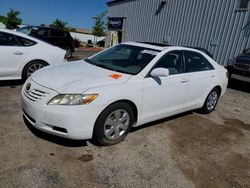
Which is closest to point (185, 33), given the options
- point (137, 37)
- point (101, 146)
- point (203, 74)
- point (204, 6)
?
point (204, 6)

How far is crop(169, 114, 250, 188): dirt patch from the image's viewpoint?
2.81 meters

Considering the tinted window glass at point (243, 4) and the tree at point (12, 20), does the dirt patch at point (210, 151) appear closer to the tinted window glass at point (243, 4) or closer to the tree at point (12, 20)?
the tinted window glass at point (243, 4)

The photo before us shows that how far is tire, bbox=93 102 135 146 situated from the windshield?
63 cm

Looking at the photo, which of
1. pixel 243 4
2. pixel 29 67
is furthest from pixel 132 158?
pixel 243 4

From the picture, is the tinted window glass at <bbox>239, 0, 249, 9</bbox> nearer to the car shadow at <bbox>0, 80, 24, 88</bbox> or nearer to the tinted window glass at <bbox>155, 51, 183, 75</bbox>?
the tinted window glass at <bbox>155, 51, 183, 75</bbox>

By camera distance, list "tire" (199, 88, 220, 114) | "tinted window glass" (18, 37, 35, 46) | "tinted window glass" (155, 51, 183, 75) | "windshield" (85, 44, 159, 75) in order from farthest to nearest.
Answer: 1. "tinted window glass" (18, 37, 35, 46)
2. "tire" (199, 88, 220, 114)
3. "tinted window glass" (155, 51, 183, 75)
4. "windshield" (85, 44, 159, 75)

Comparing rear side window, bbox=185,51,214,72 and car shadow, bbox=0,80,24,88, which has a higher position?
rear side window, bbox=185,51,214,72

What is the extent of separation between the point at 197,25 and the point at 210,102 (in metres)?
9.75

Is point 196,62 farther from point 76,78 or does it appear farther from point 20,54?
point 20,54

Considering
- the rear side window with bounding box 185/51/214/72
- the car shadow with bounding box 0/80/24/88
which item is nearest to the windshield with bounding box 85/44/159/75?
the rear side window with bounding box 185/51/214/72

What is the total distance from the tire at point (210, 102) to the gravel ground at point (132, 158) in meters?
0.73

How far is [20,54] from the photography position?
211 inches

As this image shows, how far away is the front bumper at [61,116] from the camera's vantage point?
274 centimetres

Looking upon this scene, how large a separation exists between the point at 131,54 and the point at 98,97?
5.02 ft
